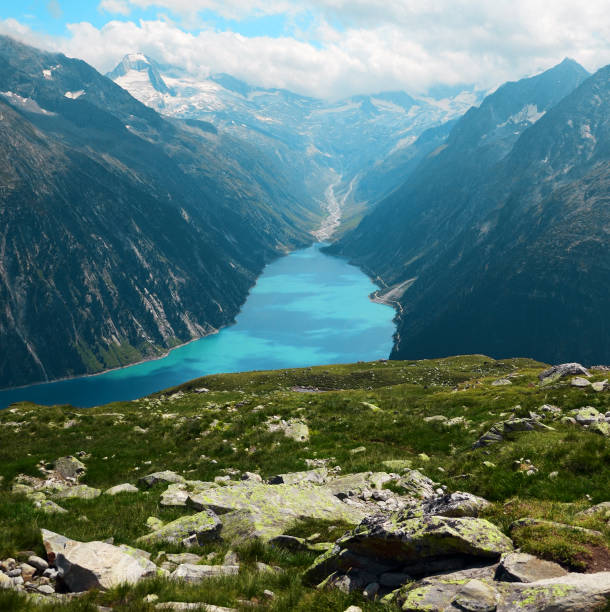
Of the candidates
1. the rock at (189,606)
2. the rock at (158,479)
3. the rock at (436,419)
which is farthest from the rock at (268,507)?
the rock at (436,419)

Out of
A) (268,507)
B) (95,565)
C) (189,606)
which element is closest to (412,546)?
(189,606)

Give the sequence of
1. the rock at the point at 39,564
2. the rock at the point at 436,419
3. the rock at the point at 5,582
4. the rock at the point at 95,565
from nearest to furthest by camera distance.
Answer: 1. the rock at the point at 5,582
2. the rock at the point at 95,565
3. the rock at the point at 39,564
4. the rock at the point at 436,419

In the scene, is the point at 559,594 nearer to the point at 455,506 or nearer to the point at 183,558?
the point at 455,506

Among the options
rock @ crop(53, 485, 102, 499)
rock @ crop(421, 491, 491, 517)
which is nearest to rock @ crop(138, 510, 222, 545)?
rock @ crop(421, 491, 491, 517)

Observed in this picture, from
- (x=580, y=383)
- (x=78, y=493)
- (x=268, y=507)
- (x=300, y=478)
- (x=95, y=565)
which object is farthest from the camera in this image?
(x=580, y=383)

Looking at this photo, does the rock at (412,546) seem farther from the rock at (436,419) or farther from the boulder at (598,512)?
the rock at (436,419)

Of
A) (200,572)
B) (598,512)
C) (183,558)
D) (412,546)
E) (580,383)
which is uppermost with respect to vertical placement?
(412,546)
